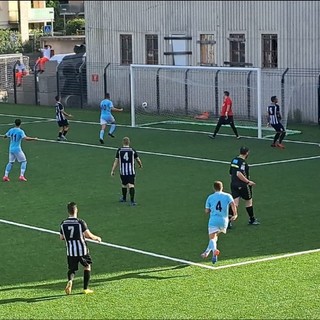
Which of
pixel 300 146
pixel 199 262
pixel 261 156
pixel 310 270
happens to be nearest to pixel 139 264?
pixel 199 262

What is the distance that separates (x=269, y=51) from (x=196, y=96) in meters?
4.05

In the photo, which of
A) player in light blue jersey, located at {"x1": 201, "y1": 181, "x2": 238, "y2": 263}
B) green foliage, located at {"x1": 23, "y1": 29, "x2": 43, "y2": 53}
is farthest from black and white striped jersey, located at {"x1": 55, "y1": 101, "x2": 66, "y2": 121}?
green foliage, located at {"x1": 23, "y1": 29, "x2": 43, "y2": 53}

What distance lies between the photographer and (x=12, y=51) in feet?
242

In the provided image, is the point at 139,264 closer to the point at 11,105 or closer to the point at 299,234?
the point at 299,234

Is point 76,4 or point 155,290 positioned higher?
point 76,4

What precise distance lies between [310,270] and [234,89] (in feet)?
82.9

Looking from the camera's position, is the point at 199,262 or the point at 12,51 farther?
the point at 12,51

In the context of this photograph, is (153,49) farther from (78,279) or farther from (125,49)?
(78,279)

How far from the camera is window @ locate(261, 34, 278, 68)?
1622 inches

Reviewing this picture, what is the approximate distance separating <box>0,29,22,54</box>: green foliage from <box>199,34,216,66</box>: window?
103ft

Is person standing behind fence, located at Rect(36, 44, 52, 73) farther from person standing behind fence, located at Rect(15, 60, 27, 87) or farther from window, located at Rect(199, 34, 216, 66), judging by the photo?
window, located at Rect(199, 34, 216, 66)

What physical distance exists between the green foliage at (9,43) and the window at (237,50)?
32755mm

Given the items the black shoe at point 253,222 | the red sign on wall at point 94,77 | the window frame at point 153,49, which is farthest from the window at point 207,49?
the black shoe at point 253,222

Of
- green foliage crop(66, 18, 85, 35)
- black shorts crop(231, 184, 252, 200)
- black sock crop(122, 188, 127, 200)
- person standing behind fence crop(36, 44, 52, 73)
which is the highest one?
green foliage crop(66, 18, 85, 35)
